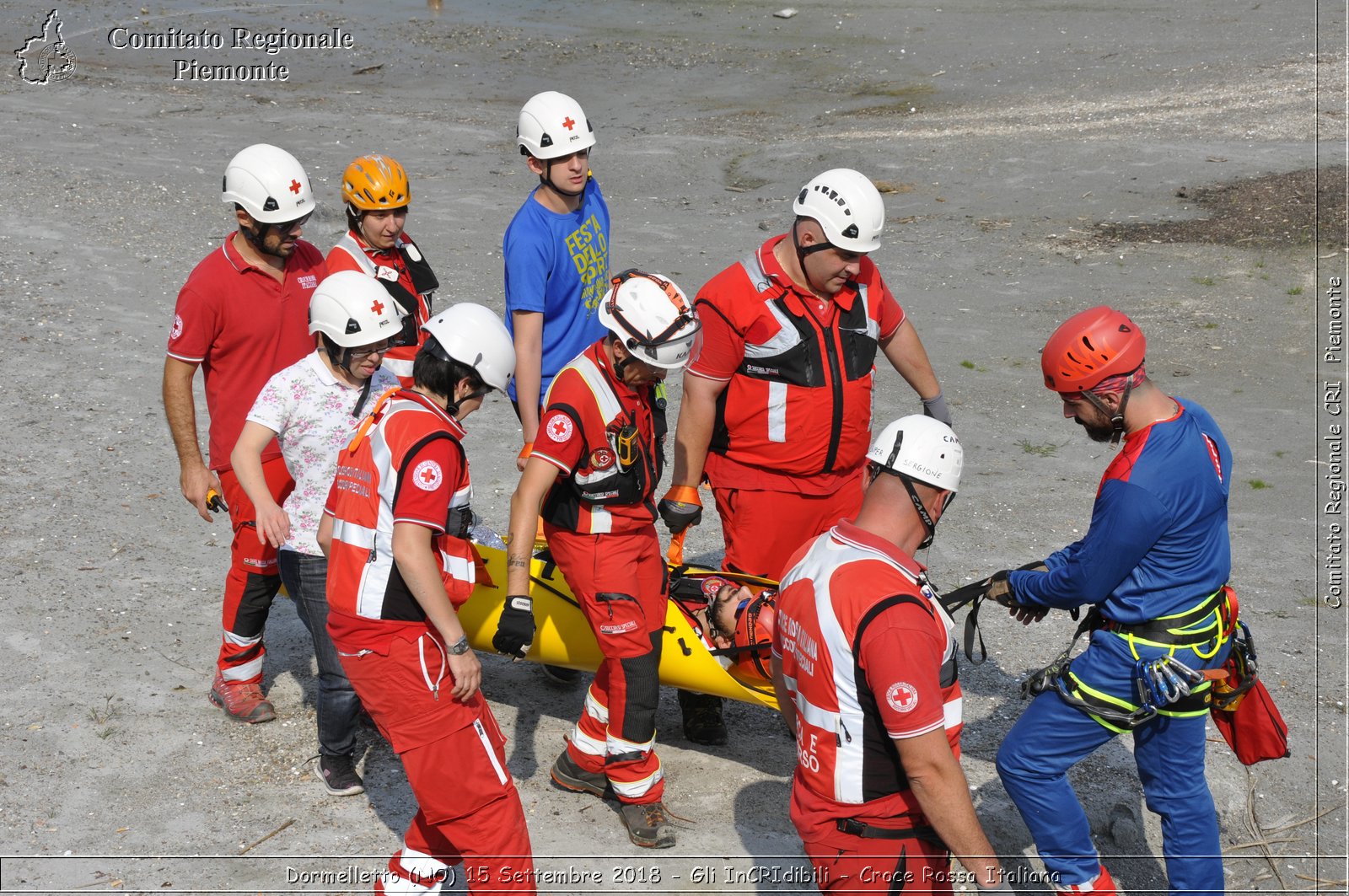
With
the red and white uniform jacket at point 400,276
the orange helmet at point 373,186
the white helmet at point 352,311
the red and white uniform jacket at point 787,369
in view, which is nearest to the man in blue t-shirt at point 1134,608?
the red and white uniform jacket at point 787,369

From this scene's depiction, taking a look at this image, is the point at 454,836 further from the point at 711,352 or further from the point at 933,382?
the point at 933,382

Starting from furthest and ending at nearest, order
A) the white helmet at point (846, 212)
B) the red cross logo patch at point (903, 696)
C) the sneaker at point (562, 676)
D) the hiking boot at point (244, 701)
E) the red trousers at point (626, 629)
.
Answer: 1. the sneaker at point (562, 676)
2. the hiking boot at point (244, 701)
3. the white helmet at point (846, 212)
4. the red trousers at point (626, 629)
5. the red cross logo patch at point (903, 696)

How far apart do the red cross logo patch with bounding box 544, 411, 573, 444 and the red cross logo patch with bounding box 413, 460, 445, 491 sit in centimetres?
80

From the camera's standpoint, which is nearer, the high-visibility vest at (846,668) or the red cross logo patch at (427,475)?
the high-visibility vest at (846,668)

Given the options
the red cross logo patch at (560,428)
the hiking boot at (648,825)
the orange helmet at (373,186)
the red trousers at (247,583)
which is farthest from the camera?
the orange helmet at (373,186)

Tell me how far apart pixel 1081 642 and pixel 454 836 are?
163 inches

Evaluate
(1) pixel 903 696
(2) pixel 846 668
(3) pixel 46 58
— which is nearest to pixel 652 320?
(2) pixel 846 668

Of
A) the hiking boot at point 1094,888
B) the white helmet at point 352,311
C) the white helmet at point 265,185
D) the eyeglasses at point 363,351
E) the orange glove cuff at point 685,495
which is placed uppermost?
the white helmet at point 265,185

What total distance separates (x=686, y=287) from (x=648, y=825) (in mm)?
7655

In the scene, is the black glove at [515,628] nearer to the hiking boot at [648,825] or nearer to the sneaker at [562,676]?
the hiking boot at [648,825]

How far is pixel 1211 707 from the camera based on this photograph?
4727mm

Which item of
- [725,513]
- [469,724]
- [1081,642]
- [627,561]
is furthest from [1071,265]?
[469,724]

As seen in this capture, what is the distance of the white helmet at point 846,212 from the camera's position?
5.32 meters

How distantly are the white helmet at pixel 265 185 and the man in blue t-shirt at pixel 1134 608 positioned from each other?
11.2 ft
